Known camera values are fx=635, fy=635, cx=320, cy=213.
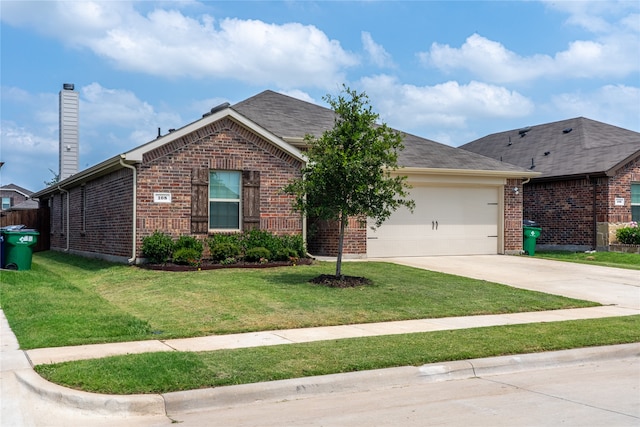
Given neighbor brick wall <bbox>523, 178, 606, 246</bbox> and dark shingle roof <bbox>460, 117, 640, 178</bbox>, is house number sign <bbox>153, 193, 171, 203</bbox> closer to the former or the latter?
dark shingle roof <bbox>460, 117, 640, 178</bbox>

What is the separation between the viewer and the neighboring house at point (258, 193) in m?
16.0

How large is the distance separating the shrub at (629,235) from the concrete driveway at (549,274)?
403cm

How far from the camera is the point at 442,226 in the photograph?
67.1 feet

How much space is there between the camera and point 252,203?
55.4 ft

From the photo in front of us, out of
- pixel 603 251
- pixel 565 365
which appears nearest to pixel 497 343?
pixel 565 365

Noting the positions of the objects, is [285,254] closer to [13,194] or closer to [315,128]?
[315,128]

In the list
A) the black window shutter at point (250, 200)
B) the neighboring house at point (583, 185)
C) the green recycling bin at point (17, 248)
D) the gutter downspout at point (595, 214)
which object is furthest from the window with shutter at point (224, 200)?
the gutter downspout at point (595, 214)

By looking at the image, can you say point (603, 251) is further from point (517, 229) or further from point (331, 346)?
point (331, 346)

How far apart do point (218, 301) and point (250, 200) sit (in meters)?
5.88

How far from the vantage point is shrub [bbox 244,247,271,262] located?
16.0 metres

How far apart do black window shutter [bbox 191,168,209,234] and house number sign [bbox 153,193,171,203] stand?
60 centimetres

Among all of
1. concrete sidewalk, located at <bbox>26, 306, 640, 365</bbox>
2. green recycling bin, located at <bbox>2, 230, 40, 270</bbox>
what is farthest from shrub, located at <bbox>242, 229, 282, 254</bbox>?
concrete sidewalk, located at <bbox>26, 306, 640, 365</bbox>

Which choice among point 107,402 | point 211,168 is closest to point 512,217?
point 211,168

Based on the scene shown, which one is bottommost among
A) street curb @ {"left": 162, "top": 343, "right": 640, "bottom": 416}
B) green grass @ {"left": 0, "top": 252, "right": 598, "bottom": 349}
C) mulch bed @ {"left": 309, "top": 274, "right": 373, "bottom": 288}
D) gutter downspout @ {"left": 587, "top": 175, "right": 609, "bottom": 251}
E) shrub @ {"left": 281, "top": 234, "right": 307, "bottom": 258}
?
street curb @ {"left": 162, "top": 343, "right": 640, "bottom": 416}
